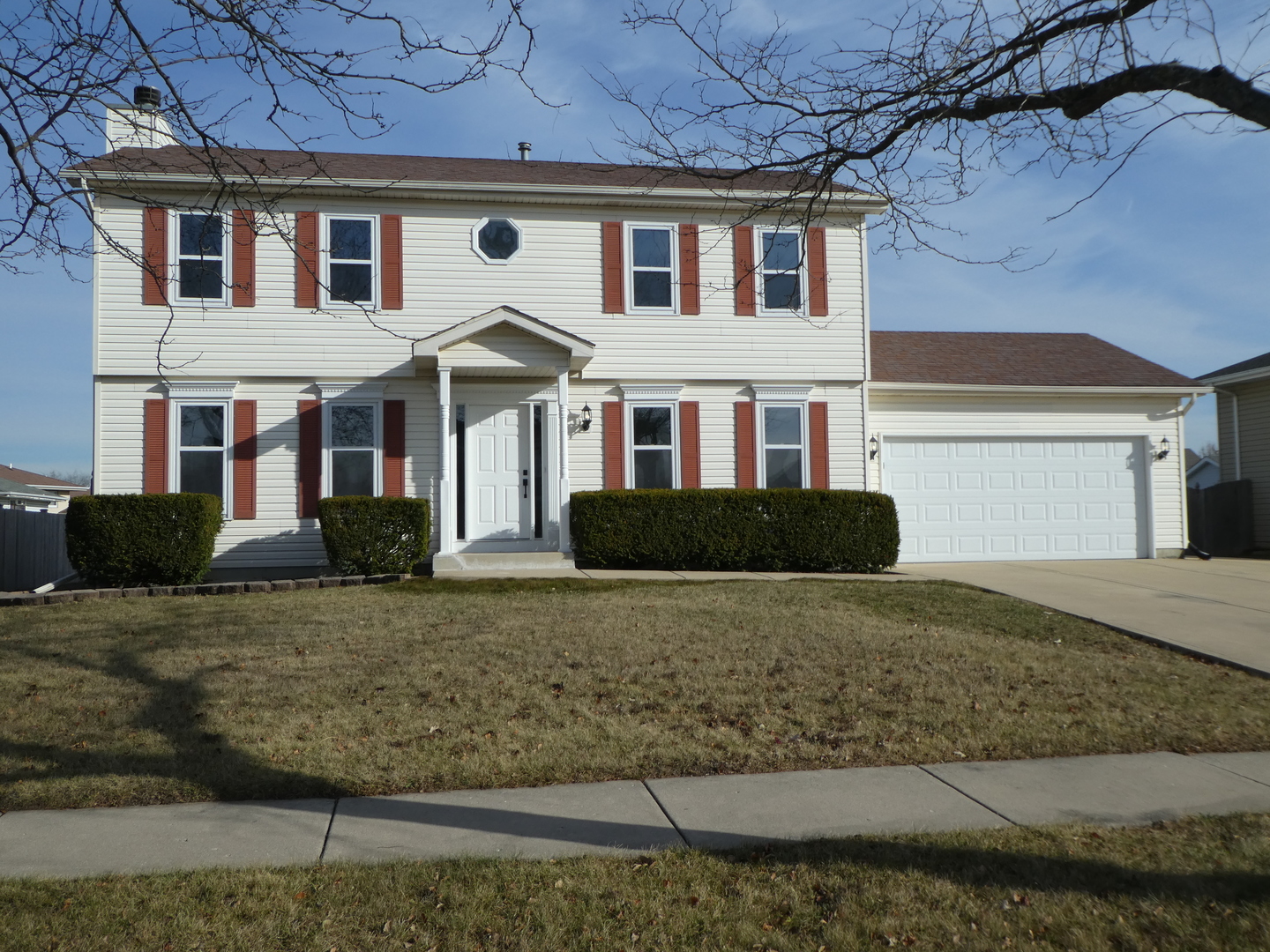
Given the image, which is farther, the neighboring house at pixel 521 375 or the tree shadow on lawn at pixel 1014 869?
the neighboring house at pixel 521 375

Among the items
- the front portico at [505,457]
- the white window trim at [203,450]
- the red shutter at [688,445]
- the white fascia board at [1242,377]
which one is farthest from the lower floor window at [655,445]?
the white fascia board at [1242,377]

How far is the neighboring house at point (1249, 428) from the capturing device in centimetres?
1825

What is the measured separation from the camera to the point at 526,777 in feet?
16.0

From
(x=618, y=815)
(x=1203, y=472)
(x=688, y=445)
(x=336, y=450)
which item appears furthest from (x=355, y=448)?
(x=1203, y=472)

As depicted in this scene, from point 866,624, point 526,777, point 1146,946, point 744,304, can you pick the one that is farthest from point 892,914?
point 744,304

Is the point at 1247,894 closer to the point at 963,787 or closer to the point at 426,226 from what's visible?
the point at 963,787

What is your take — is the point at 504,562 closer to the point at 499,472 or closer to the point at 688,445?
the point at 499,472

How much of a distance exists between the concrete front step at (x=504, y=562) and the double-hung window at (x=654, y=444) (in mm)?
2237

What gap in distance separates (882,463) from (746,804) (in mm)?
11725

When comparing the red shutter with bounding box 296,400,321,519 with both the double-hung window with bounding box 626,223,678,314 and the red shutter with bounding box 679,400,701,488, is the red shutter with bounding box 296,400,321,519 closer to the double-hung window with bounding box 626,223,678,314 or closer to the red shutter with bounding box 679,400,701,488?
the double-hung window with bounding box 626,223,678,314

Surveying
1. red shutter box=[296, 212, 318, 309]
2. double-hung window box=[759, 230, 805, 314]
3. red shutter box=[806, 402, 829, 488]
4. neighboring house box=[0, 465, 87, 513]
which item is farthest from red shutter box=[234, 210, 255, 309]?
neighboring house box=[0, 465, 87, 513]

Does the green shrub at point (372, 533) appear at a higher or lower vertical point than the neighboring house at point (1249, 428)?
lower

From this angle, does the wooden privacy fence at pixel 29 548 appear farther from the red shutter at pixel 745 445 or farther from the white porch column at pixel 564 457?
the red shutter at pixel 745 445

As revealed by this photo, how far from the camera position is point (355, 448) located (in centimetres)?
1403
